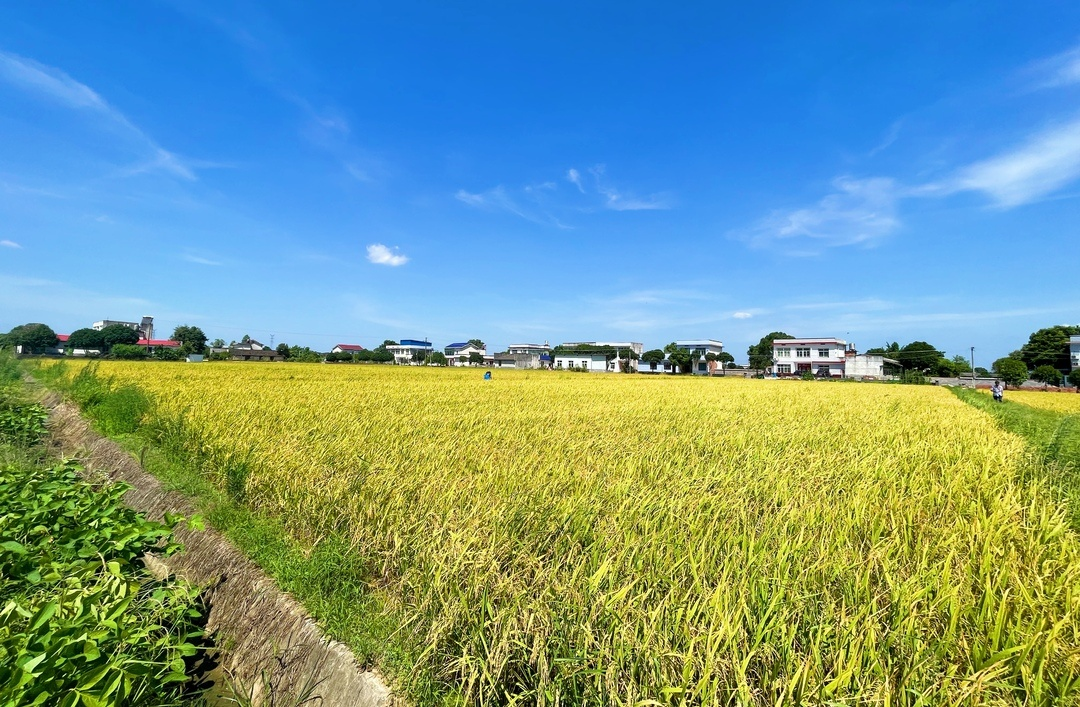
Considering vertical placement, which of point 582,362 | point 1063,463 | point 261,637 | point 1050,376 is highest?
point 582,362

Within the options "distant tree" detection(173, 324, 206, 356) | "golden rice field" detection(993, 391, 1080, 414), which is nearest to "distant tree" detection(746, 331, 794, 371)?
"golden rice field" detection(993, 391, 1080, 414)

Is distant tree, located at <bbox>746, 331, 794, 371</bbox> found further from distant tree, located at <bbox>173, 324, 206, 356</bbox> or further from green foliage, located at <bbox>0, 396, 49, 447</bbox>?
distant tree, located at <bbox>173, 324, 206, 356</bbox>

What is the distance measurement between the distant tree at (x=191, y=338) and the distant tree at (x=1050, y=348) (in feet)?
400

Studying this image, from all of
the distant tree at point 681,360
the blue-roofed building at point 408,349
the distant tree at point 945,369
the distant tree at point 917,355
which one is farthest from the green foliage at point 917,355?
the blue-roofed building at point 408,349

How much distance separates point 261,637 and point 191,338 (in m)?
101

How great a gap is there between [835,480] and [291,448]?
4969 mm

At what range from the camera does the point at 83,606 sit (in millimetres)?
1869

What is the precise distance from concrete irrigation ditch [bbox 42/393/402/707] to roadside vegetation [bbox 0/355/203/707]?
0.18 meters

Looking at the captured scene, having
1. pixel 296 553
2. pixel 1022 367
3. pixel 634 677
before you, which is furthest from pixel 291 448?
pixel 1022 367

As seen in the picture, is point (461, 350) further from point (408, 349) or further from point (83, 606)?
point (83, 606)

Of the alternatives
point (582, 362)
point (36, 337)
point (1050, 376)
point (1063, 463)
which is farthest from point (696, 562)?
point (36, 337)

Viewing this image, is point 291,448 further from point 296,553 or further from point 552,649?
point 552,649

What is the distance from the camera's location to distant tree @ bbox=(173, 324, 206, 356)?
7700 cm

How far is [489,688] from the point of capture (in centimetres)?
146
